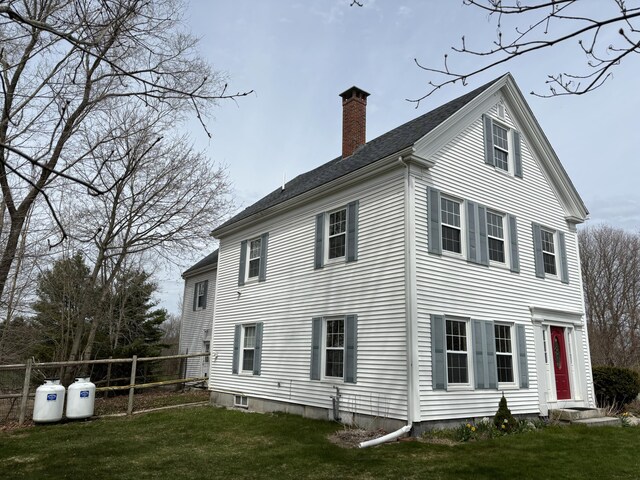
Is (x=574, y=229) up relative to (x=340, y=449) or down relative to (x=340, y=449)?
up

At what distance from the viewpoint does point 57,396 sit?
1178cm

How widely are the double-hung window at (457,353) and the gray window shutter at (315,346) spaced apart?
3174 mm

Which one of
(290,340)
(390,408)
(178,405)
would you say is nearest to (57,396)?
(178,405)

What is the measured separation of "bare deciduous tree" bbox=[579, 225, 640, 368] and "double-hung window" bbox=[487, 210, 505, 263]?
73.4ft

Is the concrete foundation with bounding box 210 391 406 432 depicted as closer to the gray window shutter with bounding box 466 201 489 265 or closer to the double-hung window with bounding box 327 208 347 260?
the double-hung window with bounding box 327 208 347 260

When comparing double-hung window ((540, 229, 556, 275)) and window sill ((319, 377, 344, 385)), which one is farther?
double-hung window ((540, 229, 556, 275))

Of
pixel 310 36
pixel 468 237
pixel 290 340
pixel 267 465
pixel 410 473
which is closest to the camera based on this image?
pixel 310 36

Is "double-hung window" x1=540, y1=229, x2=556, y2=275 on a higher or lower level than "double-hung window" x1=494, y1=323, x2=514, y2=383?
higher

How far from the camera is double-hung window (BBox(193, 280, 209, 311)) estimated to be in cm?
2212

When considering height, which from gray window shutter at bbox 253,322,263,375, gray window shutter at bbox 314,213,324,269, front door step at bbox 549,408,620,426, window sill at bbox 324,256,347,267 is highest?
gray window shutter at bbox 314,213,324,269

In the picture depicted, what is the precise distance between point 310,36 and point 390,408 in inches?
296

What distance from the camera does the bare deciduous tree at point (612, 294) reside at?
30453mm

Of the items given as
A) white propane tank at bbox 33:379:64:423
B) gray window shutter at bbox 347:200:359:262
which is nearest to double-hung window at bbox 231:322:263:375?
gray window shutter at bbox 347:200:359:262

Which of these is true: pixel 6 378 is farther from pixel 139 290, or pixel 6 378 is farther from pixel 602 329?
pixel 602 329
